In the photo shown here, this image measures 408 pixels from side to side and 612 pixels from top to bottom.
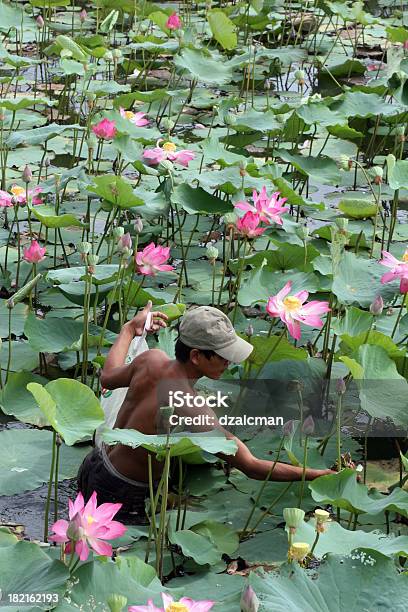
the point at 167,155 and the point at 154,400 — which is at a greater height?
the point at 154,400

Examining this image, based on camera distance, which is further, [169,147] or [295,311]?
[169,147]

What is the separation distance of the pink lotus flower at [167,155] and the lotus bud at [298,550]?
2.27 metres

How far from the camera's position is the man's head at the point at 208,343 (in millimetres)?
2852

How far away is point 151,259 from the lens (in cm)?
363

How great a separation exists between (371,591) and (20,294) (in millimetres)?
1540

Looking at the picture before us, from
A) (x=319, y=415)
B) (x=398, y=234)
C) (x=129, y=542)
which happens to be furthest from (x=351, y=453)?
(x=398, y=234)

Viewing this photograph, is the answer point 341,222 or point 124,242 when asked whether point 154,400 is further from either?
point 341,222

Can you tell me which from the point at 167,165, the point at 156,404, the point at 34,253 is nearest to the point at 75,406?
the point at 156,404

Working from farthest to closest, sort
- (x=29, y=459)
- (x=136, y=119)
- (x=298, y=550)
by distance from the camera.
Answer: (x=136, y=119) < (x=29, y=459) < (x=298, y=550)

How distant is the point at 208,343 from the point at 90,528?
0.60 m

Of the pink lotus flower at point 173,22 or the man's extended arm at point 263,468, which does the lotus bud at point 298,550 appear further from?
the pink lotus flower at point 173,22

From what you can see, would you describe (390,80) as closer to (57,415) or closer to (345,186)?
(345,186)

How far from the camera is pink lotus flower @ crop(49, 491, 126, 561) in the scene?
2346 mm

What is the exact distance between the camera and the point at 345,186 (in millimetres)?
5371
